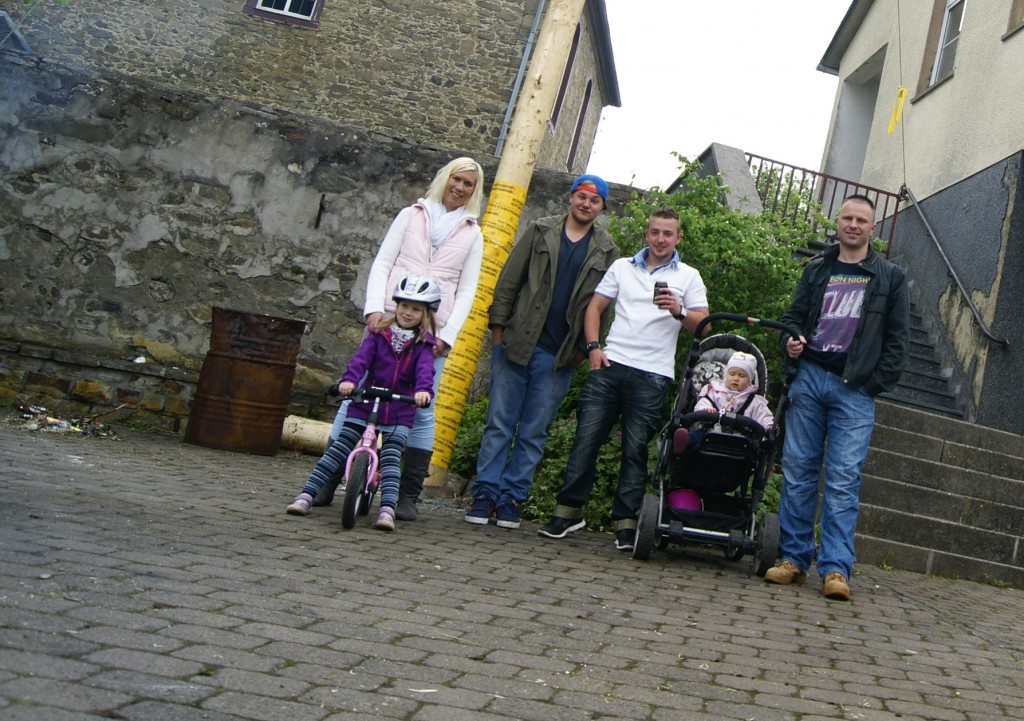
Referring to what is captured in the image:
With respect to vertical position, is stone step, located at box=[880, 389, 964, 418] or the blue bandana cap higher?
the blue bandana cap

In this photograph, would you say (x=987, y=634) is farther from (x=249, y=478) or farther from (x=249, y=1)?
(x=249, y=1)

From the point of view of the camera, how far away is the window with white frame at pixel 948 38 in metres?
14.0

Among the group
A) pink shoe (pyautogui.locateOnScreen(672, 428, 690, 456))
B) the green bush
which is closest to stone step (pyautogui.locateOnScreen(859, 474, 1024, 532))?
the green bush

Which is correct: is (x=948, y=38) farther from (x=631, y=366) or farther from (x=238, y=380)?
(x=238, y=380)

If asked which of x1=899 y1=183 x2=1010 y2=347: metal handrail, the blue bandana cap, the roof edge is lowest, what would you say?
the blue bandana cap

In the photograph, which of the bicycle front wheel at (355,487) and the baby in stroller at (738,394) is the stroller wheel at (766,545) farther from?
the bicycle front wheel at (355,487)

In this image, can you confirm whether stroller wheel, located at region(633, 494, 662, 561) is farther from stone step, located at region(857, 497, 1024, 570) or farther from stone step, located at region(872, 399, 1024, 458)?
stone step, located at region(872, 399, 1024, 458)

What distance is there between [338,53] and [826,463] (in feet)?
48.8

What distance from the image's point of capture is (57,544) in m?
4.09

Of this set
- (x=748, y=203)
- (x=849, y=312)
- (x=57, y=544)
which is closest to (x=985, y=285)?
(x=748, y=203)

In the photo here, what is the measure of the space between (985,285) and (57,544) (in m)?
9.21

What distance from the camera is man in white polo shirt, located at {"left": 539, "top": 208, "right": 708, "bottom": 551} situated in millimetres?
6336

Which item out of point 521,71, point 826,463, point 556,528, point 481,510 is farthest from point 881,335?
point 521,71

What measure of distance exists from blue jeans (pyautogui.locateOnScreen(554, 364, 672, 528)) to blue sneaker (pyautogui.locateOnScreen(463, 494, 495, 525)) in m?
0.46
